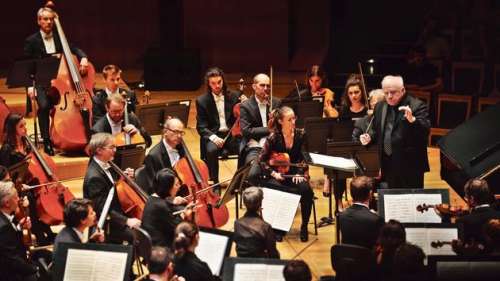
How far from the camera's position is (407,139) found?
23.2ft

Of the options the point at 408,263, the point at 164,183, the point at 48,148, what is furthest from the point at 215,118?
the point at 408,263

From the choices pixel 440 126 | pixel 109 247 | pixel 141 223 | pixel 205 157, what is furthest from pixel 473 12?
pixel 109 247

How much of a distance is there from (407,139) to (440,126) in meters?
3.40

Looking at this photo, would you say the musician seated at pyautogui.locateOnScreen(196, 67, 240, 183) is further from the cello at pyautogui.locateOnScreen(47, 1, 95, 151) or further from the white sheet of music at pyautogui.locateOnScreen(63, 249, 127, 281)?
the white sheet of music at pyautogui.locateOnScreen(63, 249, 127, 281)

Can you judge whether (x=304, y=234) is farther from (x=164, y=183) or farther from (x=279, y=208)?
(x=164, y=183)

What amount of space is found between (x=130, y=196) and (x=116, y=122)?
1.46 meters

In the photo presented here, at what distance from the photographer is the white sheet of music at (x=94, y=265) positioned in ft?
17.2

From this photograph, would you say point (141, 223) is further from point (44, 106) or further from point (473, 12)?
point (473, 12)

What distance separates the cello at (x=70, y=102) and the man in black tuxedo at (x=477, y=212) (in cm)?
412

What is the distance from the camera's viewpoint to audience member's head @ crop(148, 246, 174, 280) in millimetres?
4910

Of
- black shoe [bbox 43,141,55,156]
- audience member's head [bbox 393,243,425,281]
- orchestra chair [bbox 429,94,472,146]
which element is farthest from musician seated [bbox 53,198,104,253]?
orchestra chair [bbox 429,94,472,146]

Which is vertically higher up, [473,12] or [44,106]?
[473,12]

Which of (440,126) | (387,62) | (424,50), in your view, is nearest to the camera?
(440,126)

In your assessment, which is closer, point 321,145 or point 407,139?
point 407,139
